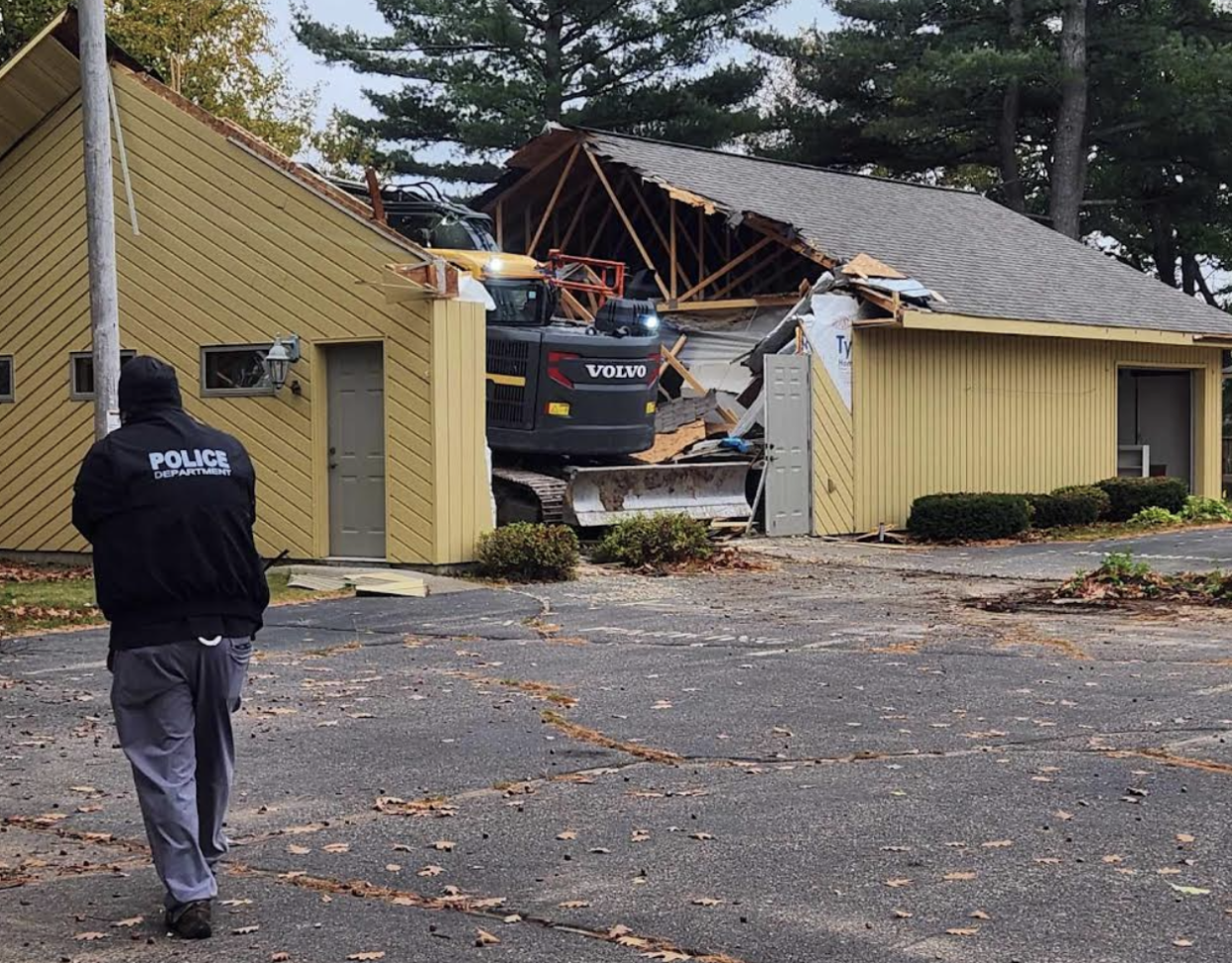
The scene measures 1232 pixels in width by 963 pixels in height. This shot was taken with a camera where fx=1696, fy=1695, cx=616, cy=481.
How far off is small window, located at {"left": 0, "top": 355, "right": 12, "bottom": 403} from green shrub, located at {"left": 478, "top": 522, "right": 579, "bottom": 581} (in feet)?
21.8

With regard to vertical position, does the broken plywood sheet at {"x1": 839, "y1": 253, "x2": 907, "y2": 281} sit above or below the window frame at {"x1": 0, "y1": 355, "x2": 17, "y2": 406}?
above

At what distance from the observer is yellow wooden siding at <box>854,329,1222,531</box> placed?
21.6 meters

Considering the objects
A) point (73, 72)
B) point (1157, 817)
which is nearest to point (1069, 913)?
point (1157, 817)

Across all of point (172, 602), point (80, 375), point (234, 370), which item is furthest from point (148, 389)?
point (80, 375)

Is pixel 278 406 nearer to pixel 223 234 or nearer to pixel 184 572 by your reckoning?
pixel 223 234

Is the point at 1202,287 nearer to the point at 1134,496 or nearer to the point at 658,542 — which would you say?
the point at 1134,496

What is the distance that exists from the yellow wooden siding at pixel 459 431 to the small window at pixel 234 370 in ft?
7.37

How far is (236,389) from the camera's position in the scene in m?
17.8

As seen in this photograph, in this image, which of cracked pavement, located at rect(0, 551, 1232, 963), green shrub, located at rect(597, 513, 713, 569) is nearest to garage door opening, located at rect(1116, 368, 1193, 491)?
green shrub, located at rect(597, 513, 713, 569)

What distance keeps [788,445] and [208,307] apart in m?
6.95

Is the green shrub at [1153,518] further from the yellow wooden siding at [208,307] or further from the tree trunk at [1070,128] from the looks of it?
the tree trunk at [1070,128]

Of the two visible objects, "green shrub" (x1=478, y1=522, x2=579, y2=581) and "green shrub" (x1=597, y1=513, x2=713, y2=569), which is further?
"green shrub" (x1=597, y1=513, x2=713, y2=569)

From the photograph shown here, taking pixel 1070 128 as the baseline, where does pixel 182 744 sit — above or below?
below

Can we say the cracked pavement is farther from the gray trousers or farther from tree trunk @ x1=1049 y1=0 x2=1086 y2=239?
tree trunk @ x1=1049 y1=0 x2=1086 y2=239
